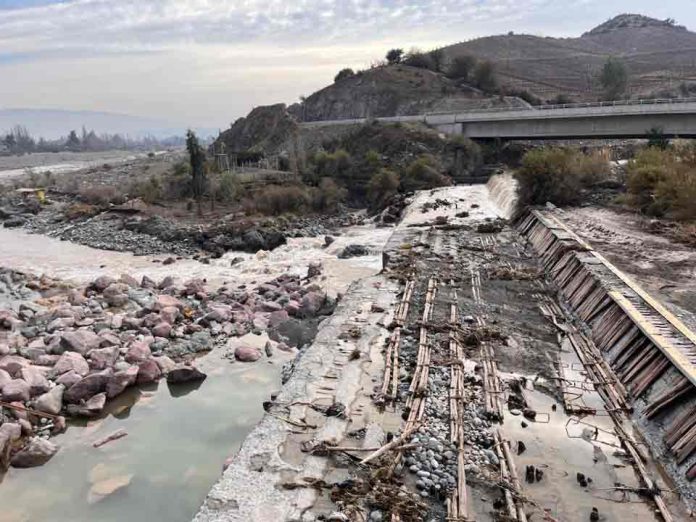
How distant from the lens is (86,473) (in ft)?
30.0

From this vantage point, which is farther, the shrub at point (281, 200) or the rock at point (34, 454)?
the shrub at point (281, 200)

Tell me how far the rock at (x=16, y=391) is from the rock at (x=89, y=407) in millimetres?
843

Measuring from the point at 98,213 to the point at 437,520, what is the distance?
32.7m

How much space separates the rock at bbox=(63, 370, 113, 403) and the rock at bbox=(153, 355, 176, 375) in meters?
1.19

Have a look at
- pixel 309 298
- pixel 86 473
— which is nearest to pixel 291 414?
pixel 86 473

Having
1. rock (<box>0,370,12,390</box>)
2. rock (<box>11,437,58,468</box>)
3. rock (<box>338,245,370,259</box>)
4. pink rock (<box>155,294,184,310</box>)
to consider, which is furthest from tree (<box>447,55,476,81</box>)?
rock (<box>11,437,58,468</box>)

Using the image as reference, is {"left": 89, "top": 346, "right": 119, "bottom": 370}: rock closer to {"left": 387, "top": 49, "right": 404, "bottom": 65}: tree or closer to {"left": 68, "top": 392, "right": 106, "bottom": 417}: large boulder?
{"left": 68, "top": 392, "right": 106, "bottom": 417}: large boulder

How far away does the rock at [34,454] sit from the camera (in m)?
9.27

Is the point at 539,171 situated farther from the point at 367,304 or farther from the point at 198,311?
the point at 198,311

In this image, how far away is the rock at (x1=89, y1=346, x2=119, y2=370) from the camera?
40.6ft

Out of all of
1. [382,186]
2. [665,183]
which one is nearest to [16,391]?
[665,183]

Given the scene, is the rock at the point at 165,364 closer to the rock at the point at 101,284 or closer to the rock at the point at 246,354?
the rock at the point at 246,354

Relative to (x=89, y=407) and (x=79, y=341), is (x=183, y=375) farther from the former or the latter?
(x=79, y=341)

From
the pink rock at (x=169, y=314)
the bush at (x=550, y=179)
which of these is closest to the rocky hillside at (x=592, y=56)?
the bush at (x=550, y=179)
